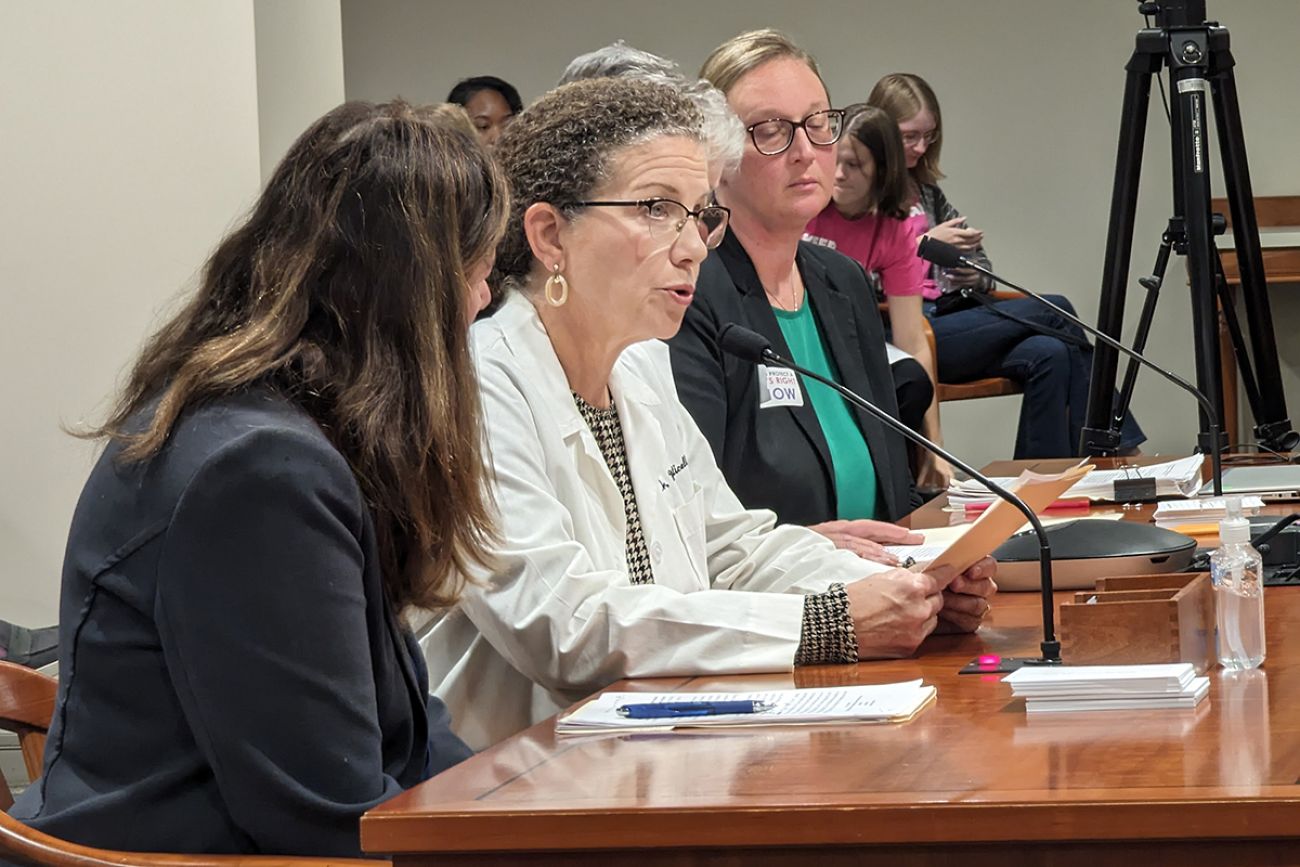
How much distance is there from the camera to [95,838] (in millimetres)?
1209

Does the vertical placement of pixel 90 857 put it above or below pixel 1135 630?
below

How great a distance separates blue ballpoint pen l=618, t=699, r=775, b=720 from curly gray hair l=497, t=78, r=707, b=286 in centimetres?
73

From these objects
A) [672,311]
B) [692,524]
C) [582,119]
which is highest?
[582,119]

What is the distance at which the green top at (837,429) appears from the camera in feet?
8.30

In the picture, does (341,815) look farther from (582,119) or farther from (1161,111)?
(1161,111)

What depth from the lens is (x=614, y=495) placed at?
5.85ft

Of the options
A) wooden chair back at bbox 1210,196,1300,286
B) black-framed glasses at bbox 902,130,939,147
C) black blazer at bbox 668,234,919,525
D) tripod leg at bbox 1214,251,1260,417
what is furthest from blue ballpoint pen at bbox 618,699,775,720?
wooden chair back at bbox 1210,196,1300,286

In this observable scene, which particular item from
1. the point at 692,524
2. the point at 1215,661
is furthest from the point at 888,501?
the point at 1215,661

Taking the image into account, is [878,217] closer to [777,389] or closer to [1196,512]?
[777,389]

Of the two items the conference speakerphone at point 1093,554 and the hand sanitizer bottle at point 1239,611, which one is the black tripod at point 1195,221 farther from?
the hand sanitizer bottle at point 1239,611

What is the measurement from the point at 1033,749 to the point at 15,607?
219cm

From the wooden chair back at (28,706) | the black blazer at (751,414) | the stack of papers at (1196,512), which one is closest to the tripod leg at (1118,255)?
the black blazer at (751,414)

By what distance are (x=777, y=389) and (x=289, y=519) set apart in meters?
1.39

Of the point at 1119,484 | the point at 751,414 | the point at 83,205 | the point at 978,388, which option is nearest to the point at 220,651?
the point at 751,414
